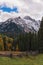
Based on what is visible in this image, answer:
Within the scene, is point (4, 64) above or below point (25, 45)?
A: above

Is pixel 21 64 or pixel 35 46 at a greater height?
pixel 21 64

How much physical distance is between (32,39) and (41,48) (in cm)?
2434

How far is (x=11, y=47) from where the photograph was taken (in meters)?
149

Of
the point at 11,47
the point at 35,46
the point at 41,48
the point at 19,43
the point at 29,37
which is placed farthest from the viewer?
the point at 11,47

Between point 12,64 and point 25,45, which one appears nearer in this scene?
point 12,64

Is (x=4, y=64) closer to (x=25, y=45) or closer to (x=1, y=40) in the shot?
(x=25, y=45)

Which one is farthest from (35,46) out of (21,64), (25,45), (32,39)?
(21,64)

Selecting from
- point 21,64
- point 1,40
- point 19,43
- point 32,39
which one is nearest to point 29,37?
point 32,39

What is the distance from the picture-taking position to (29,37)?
398 ft

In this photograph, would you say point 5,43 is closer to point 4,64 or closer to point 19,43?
point 19,43

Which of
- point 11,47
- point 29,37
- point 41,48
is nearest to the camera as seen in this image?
point 41,48

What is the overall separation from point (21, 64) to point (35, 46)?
67.5 metres

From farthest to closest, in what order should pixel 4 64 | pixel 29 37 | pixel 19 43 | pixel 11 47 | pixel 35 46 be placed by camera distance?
1. pixel 11 47
2. pixel 19 43
3. pixel 29 37
4. pixel 35 46
5. pixel 4 64

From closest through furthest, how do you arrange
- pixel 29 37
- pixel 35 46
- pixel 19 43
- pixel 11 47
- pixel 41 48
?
pixel 41 48 < pixel 35 46 < pixel 29 37 < pixel 19 43 < pixel 11 47
